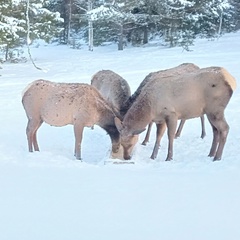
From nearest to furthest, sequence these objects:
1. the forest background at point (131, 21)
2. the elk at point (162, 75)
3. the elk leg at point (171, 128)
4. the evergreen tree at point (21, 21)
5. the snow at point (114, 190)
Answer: the snow at point (114, 190) < the elk leg at point (171, 128) < the elk at point (162, 75) < the evergreen tree at point (21, 21) < the forest background at point (131, 21)

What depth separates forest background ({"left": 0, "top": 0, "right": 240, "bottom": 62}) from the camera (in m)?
22.3

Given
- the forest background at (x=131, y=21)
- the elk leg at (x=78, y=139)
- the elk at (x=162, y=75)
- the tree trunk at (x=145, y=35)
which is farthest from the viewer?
the tree trunk at (x=145, y=35)

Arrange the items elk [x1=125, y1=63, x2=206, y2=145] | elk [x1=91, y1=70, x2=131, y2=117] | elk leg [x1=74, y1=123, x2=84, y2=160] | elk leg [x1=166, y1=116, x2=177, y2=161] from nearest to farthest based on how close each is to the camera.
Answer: elk leg [x1=166, y1=116, x2=177, y2=161] < elk leg [x1=74, y1=123, x2=84, y2=160] < elk [x1=125, y1=63, x2=206, y2=145] < elk [x1=91, y1=70, x2=131, y2=117]

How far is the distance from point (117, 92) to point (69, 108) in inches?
67.3

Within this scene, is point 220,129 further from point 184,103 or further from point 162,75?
point 162,75

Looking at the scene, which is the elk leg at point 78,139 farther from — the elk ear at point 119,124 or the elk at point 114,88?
the elk at point 114,88

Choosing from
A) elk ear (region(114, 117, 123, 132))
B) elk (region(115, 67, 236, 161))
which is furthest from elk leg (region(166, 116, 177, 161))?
elk ear (region(114, 117, 123, 132))

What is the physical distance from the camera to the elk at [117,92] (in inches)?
289

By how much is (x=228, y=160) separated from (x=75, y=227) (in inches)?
138

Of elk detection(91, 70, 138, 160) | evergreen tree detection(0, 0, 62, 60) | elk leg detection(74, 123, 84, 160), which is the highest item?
evergreen tree detection(0, 0, 62, 60)

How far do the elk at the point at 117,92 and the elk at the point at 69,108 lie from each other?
215mm

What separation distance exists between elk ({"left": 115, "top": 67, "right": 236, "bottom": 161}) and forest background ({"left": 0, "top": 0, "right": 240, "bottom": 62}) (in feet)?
48.7

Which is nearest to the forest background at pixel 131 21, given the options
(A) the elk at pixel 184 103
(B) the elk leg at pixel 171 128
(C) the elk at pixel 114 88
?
(C) the elk at pixel 114 88

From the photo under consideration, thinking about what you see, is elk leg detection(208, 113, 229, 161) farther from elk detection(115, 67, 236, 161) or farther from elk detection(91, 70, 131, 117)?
elk detection(91, 70, 131, 117)
